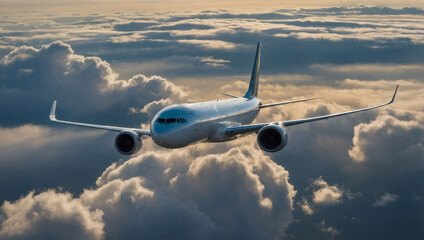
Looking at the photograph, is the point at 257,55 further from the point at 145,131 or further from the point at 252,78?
the point at 145,131

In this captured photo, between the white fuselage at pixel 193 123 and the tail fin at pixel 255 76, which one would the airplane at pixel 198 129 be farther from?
the tail fin at pixel 255 76

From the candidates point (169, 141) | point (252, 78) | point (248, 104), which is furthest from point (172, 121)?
point (252, 78)

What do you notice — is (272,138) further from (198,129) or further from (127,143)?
(127,143)

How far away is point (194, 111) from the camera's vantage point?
39781mm

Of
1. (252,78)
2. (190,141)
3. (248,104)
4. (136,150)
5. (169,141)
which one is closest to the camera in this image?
(169,141)

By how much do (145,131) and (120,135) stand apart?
2792mm

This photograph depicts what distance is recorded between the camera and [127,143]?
42.7 m

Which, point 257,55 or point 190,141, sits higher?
point 257,55

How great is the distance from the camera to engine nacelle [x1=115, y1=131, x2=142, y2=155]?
4206 centimetres

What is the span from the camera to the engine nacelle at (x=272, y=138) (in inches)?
1553

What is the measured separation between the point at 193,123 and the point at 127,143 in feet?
29.6

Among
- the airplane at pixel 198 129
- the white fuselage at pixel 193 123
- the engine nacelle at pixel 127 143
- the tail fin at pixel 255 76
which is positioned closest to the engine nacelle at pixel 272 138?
the airplane at pixel 198 129

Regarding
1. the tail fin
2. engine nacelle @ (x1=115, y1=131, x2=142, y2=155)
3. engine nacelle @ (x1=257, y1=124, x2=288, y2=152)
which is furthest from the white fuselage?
the tail fin

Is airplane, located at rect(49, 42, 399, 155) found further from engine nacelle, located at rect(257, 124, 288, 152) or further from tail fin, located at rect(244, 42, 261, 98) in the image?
tail fin, located at rect(244, 42, 261, 98)
